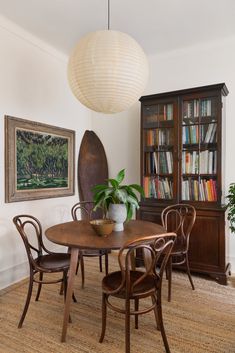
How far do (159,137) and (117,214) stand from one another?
1470 mm

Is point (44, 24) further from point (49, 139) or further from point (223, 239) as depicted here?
point (223, 239)

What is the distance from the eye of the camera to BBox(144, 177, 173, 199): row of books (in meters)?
3.31

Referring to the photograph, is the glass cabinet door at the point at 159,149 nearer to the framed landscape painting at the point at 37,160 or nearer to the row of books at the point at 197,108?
the row of books at the point at 197,108

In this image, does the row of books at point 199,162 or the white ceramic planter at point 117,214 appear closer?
the white ceramic planter at point 117,214

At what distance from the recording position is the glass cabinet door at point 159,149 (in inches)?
130

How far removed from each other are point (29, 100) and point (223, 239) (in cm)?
277

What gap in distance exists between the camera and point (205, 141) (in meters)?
3.11

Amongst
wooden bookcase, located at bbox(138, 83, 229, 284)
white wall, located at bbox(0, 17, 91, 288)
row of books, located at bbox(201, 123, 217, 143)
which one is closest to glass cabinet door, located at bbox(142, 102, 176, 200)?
wooden bookcase, located at bbox(138, 83, 229, 284)

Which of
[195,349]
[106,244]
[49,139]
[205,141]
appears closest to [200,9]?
[205,141]

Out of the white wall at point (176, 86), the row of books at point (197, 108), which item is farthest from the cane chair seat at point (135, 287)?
the row of books at point (197, 108)

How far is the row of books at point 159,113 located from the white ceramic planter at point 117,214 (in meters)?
1.54

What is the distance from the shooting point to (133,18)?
283 centimetres

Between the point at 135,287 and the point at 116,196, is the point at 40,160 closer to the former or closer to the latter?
the point at 116,196

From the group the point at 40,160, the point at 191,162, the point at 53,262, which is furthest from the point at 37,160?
the point at 191,162
